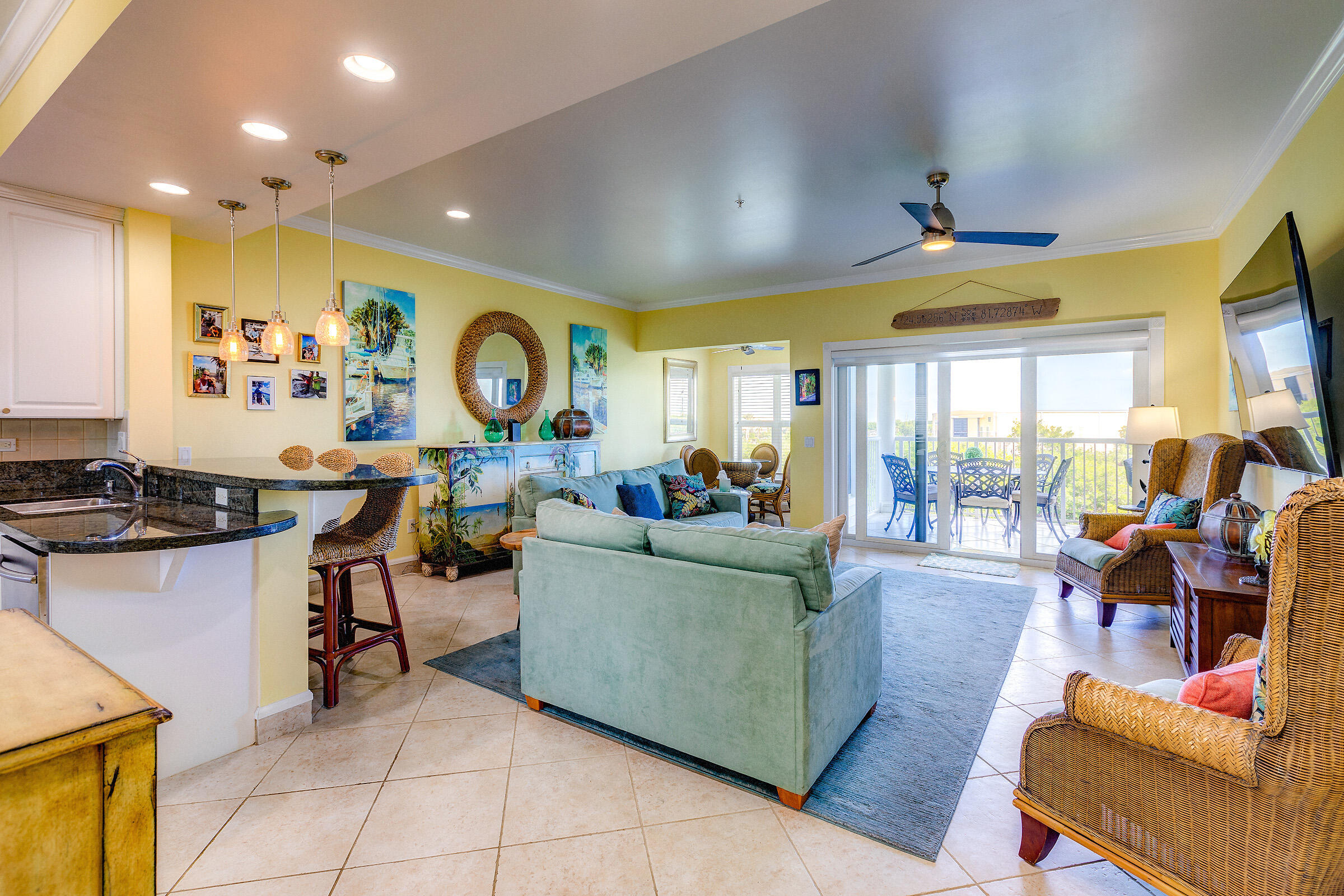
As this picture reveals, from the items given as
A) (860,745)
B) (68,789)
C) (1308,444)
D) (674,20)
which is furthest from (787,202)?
(68,789)

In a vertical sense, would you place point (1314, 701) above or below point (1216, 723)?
above

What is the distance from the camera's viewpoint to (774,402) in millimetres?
8773

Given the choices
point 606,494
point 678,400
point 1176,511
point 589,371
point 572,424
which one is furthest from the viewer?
point 678,400

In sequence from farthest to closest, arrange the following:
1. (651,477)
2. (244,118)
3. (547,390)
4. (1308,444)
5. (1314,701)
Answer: (547,390), (651,477), (1308,444), (244,118), (1314,701)

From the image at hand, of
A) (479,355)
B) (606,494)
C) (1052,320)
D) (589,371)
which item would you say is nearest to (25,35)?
(479,355)

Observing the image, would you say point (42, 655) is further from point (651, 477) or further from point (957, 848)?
point (651, 477)

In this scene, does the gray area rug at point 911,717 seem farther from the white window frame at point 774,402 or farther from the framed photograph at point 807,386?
the white window frame at point 774,402

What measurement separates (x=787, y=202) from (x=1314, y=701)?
3459 millimetres

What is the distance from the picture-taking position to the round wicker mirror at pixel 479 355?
17.4ft

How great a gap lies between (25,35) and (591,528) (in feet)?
9.27

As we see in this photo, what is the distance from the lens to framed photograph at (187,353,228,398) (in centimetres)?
375

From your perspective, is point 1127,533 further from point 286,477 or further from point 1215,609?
point 286,477

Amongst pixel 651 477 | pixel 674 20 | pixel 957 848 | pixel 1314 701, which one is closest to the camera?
pixel 1314 701

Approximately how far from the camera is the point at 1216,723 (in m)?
1.31
